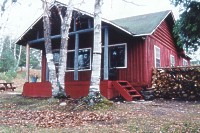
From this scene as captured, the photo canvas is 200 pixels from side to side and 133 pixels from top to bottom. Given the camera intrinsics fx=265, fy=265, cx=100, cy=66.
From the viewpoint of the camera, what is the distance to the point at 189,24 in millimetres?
15375

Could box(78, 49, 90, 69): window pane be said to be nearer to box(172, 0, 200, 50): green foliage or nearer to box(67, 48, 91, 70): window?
box(67, 48, 91, 70): window

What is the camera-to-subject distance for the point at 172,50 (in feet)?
Result: 70.2

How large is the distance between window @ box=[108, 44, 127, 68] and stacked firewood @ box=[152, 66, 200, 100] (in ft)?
7.11

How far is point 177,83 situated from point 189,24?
3575mm

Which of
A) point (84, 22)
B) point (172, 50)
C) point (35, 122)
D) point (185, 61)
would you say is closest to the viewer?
point (35, 122)

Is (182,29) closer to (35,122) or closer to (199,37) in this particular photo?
(199,37)

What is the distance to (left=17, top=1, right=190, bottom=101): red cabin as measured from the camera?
14.3 metres

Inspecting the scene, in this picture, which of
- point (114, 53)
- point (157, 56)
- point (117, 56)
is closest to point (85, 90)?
point (117, 56)

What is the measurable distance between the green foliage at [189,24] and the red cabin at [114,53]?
150 centimetres

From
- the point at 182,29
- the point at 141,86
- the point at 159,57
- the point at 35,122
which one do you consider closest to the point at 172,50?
the point at 159,57

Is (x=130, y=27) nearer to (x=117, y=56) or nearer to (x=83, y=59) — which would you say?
(x=117, y=56)

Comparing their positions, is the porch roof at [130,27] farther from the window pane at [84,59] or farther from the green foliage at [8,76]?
the green foliage at [8,76]

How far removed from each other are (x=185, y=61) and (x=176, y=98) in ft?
43.6

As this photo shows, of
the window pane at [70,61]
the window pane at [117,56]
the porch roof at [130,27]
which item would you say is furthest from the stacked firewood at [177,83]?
the window pane at [70,61]
